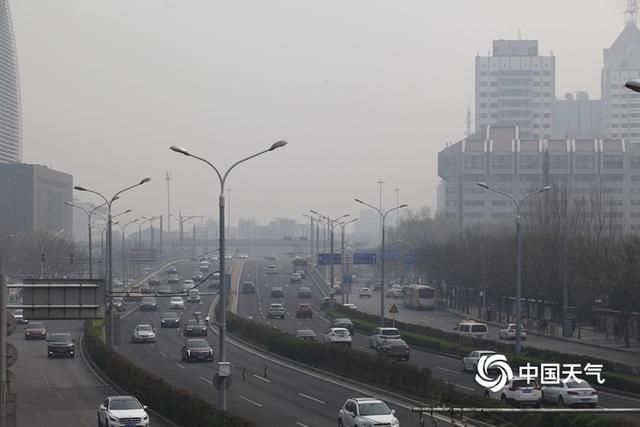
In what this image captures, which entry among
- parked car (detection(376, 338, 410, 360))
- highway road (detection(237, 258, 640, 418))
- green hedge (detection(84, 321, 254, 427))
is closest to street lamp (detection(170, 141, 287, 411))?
green hedge (detection(84, 321, 254, 427))

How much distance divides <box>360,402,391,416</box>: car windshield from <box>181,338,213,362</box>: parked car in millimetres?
27400

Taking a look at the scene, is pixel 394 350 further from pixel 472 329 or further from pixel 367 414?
pixel 367 414

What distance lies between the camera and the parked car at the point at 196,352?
2181 inches

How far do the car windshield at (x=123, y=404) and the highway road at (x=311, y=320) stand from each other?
12.8 m

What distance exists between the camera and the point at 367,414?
28.8 m

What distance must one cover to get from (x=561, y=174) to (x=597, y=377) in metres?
145

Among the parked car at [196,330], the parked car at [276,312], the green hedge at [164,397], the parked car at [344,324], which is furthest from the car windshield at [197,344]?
the parked car at [276,312]

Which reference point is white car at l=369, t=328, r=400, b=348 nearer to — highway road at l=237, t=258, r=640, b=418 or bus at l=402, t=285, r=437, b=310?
highway road at l=237, t=258, r=640, b=418

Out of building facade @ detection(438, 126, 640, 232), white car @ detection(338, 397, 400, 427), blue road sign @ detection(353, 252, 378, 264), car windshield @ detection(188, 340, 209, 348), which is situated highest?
building facade @ detection(438, 126, 640, 232)

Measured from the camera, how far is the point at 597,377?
39.2 metres

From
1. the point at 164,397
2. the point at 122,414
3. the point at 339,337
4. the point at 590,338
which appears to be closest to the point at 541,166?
the point at 590,338

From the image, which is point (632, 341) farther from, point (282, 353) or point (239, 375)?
point (239, 375)

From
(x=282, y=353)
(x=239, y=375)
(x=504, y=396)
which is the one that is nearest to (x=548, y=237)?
(x=282, y=353)

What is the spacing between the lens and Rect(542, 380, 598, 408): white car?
110ft
